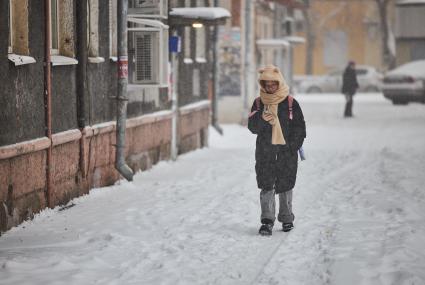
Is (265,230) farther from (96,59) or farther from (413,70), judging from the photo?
(413,70)

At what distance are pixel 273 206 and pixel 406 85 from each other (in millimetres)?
26775

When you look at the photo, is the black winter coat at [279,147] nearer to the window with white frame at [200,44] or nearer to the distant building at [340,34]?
the window with white frame at [200,44]

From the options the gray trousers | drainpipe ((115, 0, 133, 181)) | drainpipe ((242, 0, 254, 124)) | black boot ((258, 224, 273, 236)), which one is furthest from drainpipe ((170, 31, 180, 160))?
drainpipe ((242, 0, 254, 124))

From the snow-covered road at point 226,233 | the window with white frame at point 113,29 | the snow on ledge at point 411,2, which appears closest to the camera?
the snow-covered road at point 226,233

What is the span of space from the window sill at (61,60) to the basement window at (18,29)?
860mm

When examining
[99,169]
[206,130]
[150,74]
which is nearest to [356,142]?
[206,130]

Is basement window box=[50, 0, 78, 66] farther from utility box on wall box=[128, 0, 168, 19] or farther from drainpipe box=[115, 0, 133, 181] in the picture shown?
utility box on wall box=[128, 0, 168, 19]

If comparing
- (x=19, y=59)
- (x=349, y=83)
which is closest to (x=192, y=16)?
(x=19, y=59)

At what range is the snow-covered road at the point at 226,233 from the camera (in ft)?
25.7

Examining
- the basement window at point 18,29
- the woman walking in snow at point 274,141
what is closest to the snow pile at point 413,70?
the woman walking in snow at point 274,141

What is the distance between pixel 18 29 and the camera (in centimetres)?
1022

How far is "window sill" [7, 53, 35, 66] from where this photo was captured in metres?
9.77

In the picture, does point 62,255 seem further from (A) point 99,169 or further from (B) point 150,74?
(B) point 150,74

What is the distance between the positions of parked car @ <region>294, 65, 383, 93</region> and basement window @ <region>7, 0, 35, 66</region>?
41.6 metres
